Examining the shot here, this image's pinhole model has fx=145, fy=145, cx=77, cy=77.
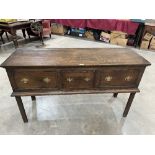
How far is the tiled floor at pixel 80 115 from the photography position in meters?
1.75

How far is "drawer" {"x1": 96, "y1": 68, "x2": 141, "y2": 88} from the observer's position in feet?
4.67

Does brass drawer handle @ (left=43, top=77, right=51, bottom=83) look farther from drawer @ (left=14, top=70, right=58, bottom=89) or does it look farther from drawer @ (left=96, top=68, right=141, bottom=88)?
drawer @ (left=96, top=68, right=141, bottom=88)

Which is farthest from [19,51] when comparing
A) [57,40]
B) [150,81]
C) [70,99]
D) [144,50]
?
[144,50]

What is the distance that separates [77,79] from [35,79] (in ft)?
1.35

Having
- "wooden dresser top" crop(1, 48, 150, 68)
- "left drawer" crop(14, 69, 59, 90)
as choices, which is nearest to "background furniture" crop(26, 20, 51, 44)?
"wooden dresser top" crop(1, 48, 150, 68)

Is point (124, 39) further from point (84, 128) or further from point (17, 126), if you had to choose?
point (17, 126)

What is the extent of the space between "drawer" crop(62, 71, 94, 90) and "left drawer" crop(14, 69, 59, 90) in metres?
0.10

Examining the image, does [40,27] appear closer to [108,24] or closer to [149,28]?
[108,24]

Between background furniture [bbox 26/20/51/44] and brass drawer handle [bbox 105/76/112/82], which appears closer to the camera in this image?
brass drawer handle [bbox 105/76/112/82]

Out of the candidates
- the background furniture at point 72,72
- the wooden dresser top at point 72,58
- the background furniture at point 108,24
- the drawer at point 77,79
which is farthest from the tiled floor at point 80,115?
the background furniture at point 108,24

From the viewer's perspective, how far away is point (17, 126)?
5.80ft

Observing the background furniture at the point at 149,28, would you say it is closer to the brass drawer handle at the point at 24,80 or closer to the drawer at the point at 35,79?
the drawer at the point at 35,79

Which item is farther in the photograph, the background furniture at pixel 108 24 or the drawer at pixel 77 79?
the background furniture at pixel 108 24

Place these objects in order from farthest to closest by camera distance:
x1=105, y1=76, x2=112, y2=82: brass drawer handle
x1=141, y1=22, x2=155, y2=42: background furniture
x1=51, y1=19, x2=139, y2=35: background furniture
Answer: x1=51, y1=19, x2=139, y2=35: background furniture → x1=141, y1=22, x2=155, y2=42: background furniture → x1=105, y1=76, x2=112, y2=82: brass drawer handle
